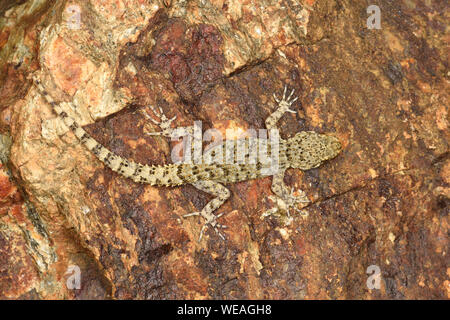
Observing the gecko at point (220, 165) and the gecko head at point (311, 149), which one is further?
the gecko head at point (311, 149)

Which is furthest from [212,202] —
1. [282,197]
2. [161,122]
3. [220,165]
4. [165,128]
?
[161,122]

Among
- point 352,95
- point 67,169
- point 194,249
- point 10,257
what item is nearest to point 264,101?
point 352,95

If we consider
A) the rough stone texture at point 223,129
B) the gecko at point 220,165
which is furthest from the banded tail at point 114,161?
the rough stone texture at point 223,129

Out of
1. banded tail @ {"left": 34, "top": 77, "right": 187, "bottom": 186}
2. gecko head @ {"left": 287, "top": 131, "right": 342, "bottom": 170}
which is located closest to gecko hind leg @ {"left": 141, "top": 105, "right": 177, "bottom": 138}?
banded tail @ {"left": 34, "top": 77, "right": 187, "bottom": 186}

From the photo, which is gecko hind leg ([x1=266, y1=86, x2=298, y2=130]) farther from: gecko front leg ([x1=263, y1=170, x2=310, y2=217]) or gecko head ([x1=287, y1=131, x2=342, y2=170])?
gecko front leg ([x1=263, y1=170, x2=310, y2=217])

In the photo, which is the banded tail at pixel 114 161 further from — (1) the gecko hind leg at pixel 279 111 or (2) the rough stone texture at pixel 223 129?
(1) the gecko hind leg at pixel 279 111

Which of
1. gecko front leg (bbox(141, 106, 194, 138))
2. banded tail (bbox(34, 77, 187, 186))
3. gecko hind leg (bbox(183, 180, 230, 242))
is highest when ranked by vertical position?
gecko front leg (bbox(141, 106, 194, 138))

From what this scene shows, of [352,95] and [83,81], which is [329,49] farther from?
[83,81]
